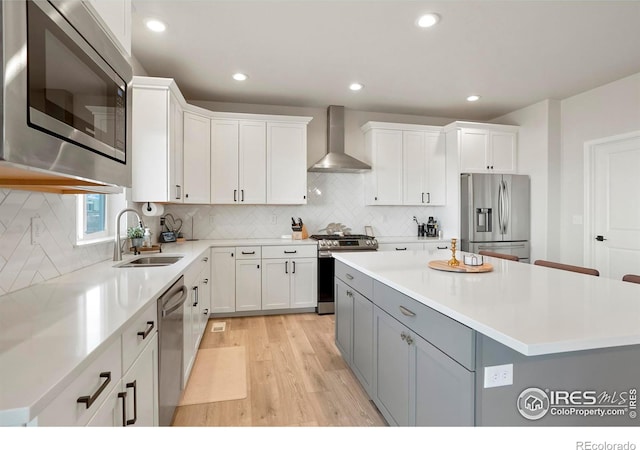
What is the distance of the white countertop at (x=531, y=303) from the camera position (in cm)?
97

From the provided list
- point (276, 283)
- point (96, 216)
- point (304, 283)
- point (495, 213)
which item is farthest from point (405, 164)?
point (96, 216)

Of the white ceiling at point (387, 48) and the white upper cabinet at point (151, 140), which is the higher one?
the white ceiling at point (387, 48)

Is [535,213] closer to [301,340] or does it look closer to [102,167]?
[301,340]

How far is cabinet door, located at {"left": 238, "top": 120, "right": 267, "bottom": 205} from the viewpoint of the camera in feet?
13.3

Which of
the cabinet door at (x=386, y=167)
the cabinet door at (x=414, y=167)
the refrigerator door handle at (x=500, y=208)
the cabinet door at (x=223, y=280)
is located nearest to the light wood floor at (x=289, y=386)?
the cabinet door at (x=223, y=280)

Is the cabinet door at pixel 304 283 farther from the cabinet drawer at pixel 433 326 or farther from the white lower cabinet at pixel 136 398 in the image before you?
the white lower cabinet at pixel 136 398

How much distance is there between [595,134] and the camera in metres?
3.88

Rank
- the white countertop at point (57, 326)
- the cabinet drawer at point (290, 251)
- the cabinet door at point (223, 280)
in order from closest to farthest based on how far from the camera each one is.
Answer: the white countertop at point (57, 326) < the cabinet door at point (223, 280) < the cabinet drawer at point (290, 251)

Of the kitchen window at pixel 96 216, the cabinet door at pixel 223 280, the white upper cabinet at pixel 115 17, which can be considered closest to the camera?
the white upper cabinet at pixel 115 17

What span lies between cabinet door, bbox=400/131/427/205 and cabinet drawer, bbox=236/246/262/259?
2142 mm

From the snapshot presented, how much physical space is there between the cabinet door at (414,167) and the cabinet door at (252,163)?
193cm

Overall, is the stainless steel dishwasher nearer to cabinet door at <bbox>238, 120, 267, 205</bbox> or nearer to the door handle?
the door handle

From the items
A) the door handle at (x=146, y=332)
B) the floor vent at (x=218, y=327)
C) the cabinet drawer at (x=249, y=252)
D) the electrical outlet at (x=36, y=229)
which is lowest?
the floor vent at (x=218, y=327)

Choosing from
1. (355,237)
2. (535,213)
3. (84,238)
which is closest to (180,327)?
(84,238)
